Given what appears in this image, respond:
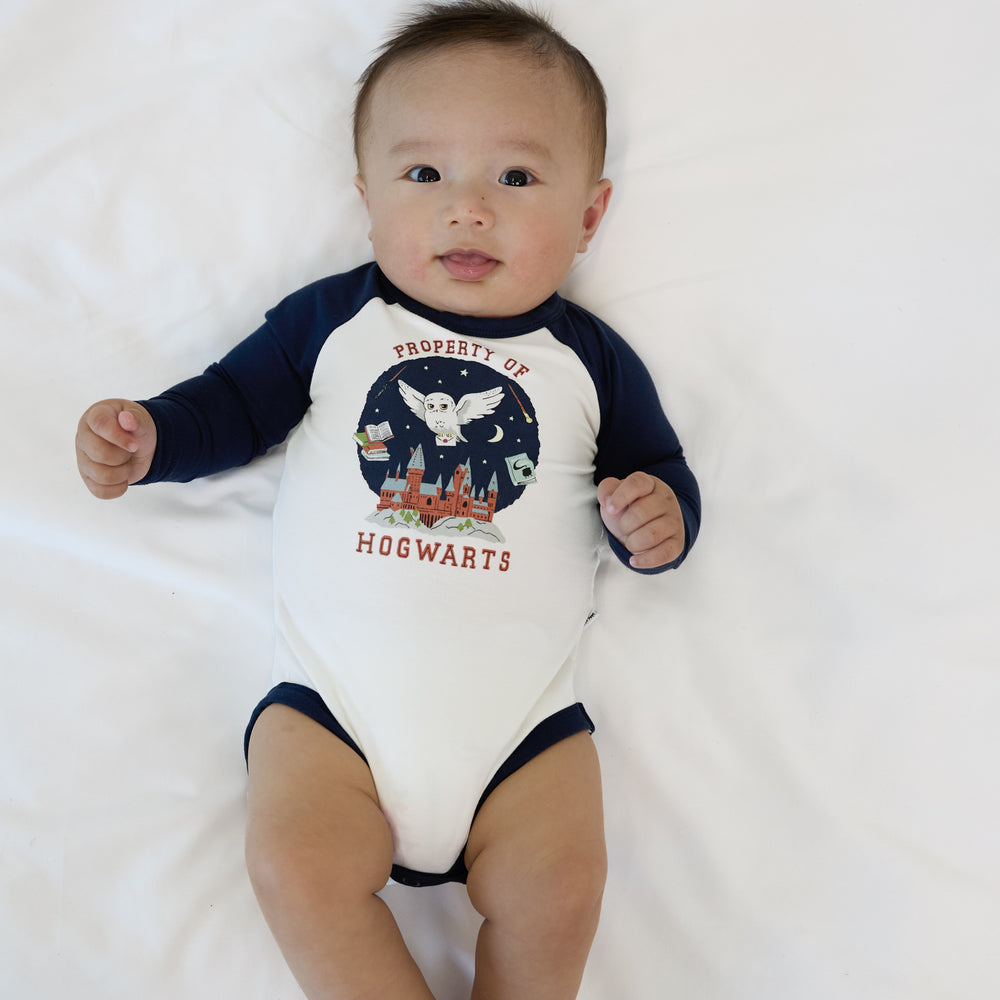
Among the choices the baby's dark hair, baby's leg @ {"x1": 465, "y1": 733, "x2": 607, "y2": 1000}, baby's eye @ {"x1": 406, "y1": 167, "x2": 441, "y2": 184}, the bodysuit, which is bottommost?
baby's leg @ {"x1": 465, "y1": 733, "x2": 607, "y2": 1000}

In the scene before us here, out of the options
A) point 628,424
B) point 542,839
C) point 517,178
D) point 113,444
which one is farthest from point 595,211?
point 542,839

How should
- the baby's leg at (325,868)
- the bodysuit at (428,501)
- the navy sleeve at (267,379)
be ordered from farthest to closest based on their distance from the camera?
the navy sleeve at (267,379) < the bodysuit at (428,501) < the baby's leg at (325,868)

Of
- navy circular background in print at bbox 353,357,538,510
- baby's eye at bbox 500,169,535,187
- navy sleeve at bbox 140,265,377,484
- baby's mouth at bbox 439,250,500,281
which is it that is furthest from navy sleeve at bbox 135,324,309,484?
baby's eye at bbox 500,169,535,187

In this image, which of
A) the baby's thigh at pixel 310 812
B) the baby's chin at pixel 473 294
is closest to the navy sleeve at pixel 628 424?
the baby's chin at pixel 473 294

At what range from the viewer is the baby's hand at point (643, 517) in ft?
3.58

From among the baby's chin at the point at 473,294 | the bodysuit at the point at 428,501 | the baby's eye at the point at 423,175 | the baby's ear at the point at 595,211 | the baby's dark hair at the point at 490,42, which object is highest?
the baby's dark hair at the point at 490,42

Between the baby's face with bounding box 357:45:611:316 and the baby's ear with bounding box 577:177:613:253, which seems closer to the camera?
the baby's face with bounding box 357:45:611:316

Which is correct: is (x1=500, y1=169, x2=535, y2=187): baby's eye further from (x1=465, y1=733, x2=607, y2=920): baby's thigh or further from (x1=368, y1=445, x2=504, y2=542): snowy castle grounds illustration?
(x1=465, y1=733, x2=607, y2=920): baby's thigh

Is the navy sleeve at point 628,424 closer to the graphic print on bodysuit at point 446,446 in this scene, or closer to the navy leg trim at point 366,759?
the graphic print on bodysuit at point 446,446

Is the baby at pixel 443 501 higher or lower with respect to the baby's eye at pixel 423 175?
lower

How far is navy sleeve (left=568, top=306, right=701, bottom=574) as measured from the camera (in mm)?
1229

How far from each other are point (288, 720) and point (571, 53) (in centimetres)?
94

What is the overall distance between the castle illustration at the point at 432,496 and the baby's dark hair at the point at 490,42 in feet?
1.53

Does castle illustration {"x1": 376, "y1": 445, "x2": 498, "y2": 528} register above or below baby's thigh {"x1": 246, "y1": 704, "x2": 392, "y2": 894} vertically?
above
